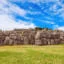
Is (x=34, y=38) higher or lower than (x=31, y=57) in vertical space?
higher

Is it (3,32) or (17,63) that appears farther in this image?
(3,32)

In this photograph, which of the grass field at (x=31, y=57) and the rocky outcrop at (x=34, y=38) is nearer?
the grass field at (x=31, y=57)

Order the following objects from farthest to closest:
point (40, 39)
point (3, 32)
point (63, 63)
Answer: point (3, 32)
point (40, 39)
point (63, 63)

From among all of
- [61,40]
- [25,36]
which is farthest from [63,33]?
[25,36]

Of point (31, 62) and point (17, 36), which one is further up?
point (17, 36)

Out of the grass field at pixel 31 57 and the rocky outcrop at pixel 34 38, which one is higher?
the rocky outcrop at pixel 34 38

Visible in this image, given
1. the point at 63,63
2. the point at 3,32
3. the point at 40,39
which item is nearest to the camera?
the point at 63,63

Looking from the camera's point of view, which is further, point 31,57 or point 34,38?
point 34,38

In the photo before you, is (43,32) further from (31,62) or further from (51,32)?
(31,62)

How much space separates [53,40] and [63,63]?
784 inches

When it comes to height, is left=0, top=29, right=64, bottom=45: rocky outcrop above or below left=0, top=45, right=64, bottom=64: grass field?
above

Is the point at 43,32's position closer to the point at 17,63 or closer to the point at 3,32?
the point at 3,32

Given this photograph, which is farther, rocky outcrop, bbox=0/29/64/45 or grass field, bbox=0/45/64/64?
rocky outcrop, bbox=0/29/64/45

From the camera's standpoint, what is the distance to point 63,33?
41219mm
